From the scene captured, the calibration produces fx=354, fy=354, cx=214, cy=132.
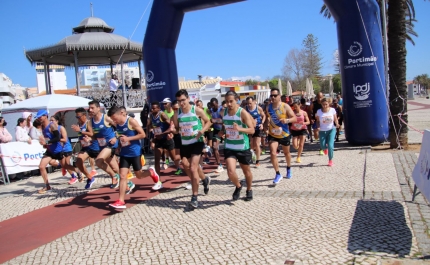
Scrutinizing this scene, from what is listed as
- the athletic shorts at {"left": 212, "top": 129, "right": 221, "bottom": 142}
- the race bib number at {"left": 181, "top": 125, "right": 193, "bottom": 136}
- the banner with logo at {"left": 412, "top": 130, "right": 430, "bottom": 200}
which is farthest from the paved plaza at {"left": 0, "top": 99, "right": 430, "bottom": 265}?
the athletic shorts at {"left": 212, "top": 129, "right": 221, "bottom": 142}

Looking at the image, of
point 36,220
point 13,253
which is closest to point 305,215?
point 13,253

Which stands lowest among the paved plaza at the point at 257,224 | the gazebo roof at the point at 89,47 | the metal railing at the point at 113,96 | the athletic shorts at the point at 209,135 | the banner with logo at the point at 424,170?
the paved plaza at the point at 257,224

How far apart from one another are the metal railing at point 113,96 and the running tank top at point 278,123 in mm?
12488

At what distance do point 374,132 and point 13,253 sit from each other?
950cm

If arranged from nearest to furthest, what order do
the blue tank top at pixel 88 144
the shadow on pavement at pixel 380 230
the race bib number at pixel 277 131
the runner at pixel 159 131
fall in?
the shadow on pavement at pixel 380 230 → the race bib number at pixel 277 131 → the blue tank top at pixel 88 144 → the runner at pixel 159 131

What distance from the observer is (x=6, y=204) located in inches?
288

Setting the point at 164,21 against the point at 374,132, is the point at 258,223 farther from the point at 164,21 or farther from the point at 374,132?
the point at 164,21

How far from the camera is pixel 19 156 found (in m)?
9.78

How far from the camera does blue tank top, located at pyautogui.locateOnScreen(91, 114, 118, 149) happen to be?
707 cm

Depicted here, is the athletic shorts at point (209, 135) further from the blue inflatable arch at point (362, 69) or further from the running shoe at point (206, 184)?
the blue inflatable arch at point (362, 69)

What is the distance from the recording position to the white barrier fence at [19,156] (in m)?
9.45

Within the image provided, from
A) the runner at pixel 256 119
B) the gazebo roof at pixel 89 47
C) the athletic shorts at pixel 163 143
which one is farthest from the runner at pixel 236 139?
the gazebo roof at pixel 89 47

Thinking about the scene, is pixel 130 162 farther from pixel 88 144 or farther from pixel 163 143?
pixel 88 144

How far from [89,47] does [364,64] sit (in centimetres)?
1239
